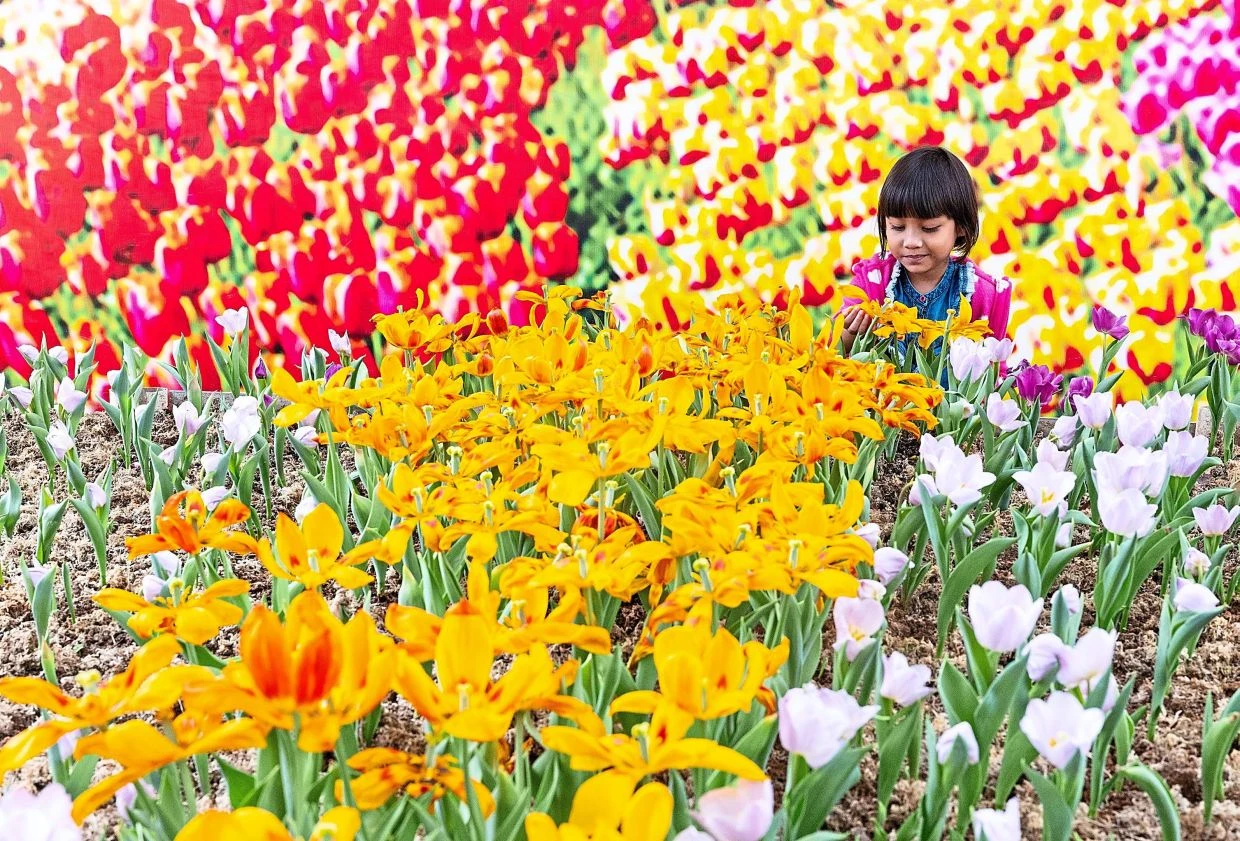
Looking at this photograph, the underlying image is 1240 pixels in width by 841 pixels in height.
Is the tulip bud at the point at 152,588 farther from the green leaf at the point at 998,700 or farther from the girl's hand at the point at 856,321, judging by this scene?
the girl's hand at the point at 856,321

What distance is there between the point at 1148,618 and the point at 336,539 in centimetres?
114

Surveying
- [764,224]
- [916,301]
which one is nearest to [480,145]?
[764,224]

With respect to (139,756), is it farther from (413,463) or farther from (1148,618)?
(1148,618)

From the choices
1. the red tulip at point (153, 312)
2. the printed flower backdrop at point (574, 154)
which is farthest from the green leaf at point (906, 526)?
the red tulip at point (153, 312)

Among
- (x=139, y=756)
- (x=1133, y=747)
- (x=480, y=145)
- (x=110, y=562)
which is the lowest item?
(x=1133, y=747)

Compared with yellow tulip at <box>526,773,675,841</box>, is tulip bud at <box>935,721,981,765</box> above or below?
below

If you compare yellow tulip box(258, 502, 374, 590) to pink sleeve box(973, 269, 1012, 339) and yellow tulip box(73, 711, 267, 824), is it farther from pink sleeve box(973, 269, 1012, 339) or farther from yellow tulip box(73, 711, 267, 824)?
pink sleeve box(973, 269, 1012, 339)

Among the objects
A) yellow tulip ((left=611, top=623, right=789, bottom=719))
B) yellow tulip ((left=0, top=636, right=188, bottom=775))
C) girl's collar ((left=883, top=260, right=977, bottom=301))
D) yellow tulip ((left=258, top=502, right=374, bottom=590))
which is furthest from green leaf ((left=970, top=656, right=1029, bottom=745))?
girl's collar ((left=883, top=260, right=977, bottom=301))

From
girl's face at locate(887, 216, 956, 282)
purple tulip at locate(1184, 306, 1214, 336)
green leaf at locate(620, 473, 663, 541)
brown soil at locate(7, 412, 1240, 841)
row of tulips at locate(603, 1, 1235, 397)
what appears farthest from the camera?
row of tulips at locate(603, 1, 1235, 397)

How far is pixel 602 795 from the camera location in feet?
2.18

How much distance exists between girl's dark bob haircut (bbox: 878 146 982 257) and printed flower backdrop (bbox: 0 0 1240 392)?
457 mm

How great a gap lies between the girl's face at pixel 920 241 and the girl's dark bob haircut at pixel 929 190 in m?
0.02

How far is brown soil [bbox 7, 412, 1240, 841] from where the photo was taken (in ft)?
3.50

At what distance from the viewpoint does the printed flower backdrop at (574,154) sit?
298 centimetres
